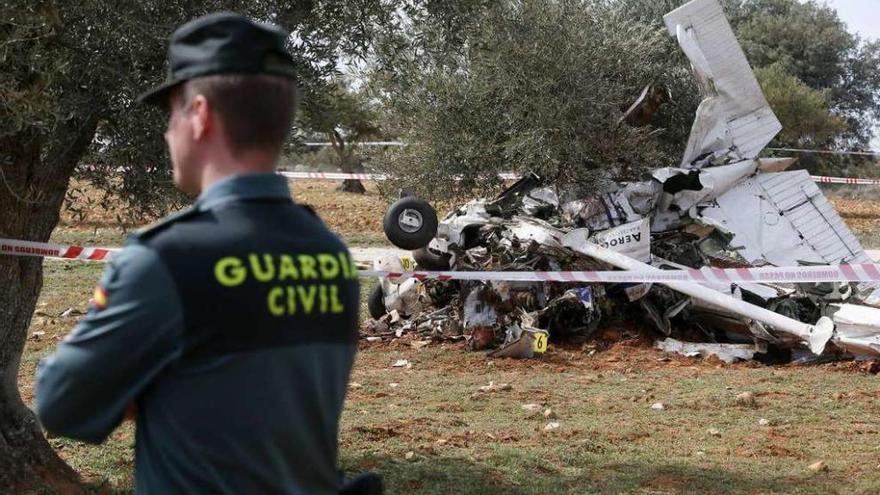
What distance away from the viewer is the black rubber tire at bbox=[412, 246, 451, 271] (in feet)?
44.2

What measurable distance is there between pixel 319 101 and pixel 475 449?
2533 mm

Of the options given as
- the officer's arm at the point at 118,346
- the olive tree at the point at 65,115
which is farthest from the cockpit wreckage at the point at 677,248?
the officer's arm at the point at 118,346

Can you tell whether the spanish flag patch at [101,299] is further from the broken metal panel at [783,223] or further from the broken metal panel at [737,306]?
the broken metal panel at [783,223]

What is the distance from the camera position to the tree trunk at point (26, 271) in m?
6.44

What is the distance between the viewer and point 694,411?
959 centimetres

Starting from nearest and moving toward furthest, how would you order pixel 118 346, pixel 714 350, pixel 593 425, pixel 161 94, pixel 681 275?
pixel 118 346 < pixel 161 94 < pixel 593 425 < pixel 681 275 < pixel 714 350

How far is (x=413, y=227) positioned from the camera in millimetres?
12766

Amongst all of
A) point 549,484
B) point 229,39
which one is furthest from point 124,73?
point 229,39

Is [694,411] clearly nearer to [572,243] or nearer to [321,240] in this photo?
[572,243]

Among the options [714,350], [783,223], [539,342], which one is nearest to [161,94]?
[539,342]

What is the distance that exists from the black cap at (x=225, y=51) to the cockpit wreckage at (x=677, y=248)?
979cm

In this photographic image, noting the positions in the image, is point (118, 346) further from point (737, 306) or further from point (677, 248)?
point (677, 248)

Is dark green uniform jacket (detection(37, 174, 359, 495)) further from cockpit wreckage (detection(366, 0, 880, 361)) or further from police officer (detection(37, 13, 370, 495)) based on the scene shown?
cockpit wreckage (detection(366, 0, 880, 361))

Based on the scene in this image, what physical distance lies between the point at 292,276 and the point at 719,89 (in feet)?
40.3
